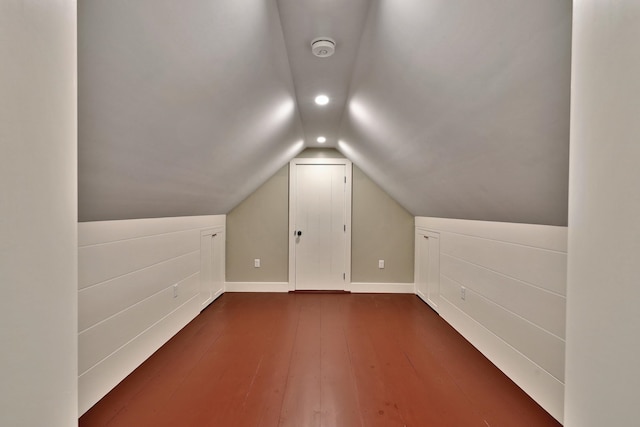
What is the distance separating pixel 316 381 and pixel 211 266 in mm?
2318

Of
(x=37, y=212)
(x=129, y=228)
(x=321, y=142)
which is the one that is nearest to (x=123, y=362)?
(x=129, y=228)

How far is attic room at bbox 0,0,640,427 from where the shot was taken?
57 centimetres

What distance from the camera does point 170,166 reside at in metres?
1.90

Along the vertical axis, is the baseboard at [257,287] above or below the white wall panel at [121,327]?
below

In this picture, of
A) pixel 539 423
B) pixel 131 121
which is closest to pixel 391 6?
pixel 131 121

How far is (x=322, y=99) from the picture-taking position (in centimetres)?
282

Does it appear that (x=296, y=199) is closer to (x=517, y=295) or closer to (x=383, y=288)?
(x=383, y=288)

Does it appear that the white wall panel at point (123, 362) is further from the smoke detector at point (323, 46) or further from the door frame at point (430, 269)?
the door frame at point (430, 269)

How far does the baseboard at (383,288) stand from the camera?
14.8ft

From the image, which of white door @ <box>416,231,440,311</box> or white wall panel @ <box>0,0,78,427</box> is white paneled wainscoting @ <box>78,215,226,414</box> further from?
white door @ <box>416,231,440,311</box>

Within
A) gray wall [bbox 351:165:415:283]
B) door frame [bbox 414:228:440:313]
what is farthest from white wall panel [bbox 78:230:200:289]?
door frame [bbox 414:228:440:313]

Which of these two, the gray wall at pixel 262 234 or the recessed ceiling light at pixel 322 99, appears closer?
the recessed ceiling light at pixel 322 99

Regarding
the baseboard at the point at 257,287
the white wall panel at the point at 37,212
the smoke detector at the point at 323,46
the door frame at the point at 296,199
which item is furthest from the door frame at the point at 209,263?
the white wall panel at the point at 37,212

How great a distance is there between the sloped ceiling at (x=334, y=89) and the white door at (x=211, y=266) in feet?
3.74
